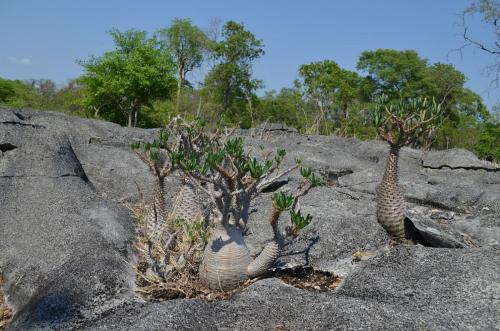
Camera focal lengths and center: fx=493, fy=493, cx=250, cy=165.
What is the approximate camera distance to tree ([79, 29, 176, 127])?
60.7 ft

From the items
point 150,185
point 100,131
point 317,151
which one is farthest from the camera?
point 317,151

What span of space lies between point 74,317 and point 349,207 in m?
3.35

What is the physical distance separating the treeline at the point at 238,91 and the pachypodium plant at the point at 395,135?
23.8ft

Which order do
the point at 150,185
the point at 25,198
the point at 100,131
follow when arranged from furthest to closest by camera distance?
the point at 100,131
the point at 150,185
the point at 25,198

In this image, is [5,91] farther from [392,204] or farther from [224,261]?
[224,261]

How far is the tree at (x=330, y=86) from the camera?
22.2 m

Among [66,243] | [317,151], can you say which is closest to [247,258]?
[66,243]

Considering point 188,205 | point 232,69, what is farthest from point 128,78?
point 188,205

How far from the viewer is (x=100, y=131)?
816 cm

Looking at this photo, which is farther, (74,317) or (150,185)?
(150,185)

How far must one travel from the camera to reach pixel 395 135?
15.8ft

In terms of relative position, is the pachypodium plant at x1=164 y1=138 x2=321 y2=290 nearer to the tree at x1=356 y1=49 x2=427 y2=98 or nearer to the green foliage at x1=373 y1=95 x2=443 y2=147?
the green foliage at x1=373 y1=95 x2=443 y2=147

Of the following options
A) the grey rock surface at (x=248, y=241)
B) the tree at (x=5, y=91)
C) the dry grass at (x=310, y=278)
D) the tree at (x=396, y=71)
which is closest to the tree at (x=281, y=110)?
the tree at (x=396, y=71)

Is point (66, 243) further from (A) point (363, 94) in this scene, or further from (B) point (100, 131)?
(A) point (363, 94)
